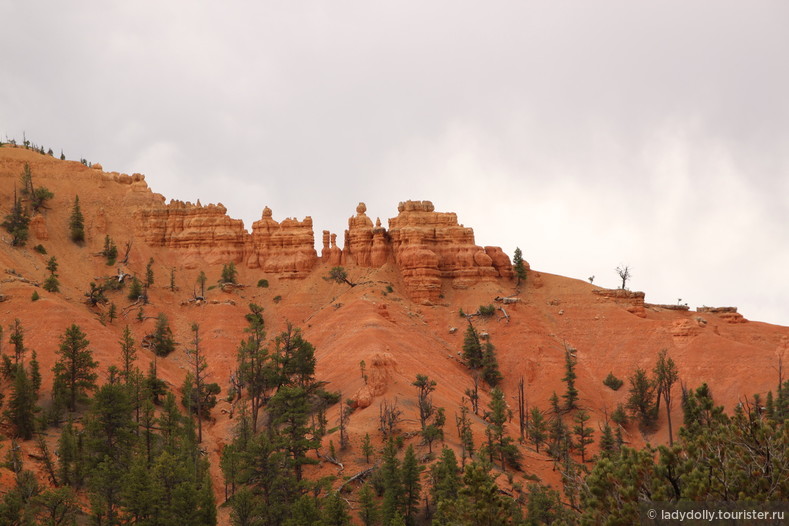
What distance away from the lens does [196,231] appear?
10606 centimetres

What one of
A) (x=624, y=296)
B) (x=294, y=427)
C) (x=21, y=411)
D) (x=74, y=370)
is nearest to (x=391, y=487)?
(x=294, y=427)

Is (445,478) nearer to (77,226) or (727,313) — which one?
(727,313)

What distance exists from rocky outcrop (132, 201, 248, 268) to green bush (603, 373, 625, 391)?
57.1m

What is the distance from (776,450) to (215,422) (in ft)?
179

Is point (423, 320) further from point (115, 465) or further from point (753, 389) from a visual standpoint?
point (115, 465)

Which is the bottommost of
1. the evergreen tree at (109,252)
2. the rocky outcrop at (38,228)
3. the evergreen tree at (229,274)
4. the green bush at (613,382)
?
the green bush at (613,382)

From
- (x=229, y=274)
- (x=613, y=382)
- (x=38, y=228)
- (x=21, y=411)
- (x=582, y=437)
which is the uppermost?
(x=38, y=228)

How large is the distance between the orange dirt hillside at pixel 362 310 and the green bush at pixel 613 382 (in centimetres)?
78

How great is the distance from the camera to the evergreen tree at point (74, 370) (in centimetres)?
5725

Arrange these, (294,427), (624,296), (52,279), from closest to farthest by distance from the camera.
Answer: (294,427), (52,279), (624,296)

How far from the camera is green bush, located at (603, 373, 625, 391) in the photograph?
78188 mm

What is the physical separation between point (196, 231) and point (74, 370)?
5022 centimetres

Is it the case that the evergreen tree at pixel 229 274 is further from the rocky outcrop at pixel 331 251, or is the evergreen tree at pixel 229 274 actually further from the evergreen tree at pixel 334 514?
the evergreen tree at pixel 334 514

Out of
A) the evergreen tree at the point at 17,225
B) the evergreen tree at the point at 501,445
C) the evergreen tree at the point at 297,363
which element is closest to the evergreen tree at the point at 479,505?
the evergreen tree at the point at 501,445
